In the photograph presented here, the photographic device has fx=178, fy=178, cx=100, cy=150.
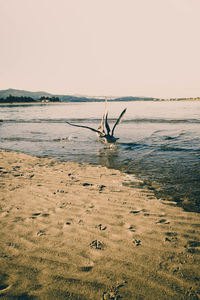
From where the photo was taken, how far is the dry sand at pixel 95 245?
2.14 meters

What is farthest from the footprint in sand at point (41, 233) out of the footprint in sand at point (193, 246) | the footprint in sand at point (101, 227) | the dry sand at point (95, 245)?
the footprint in sand at point (193, 246)

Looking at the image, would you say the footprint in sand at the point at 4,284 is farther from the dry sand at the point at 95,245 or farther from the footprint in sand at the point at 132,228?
the footprint in sand at the point at 132,228

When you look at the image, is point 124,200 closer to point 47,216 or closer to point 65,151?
point 47,216

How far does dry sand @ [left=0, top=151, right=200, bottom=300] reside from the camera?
7.02 ft

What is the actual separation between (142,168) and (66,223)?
13.7 feet

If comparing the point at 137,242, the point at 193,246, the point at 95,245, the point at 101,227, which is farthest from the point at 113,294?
the point at 193,246

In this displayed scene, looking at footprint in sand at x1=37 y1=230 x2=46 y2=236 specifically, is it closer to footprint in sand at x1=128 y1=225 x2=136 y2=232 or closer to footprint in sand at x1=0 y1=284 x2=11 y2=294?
footprint in sand at x1=0 y1=284 x2=11 y2=294

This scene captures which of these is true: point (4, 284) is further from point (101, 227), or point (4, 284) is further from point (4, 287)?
point (101, 227)

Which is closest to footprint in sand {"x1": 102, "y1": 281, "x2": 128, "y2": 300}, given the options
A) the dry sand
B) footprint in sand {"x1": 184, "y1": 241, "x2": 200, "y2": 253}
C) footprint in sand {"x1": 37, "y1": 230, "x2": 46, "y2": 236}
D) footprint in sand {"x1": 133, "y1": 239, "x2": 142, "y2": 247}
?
the dry sand

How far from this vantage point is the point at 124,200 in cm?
432

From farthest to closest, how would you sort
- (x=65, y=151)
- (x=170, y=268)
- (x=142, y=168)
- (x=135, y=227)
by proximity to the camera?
(x=65, y=151)
(x=142, y=168)
(x=135, y=227)
(x=170, y=268)

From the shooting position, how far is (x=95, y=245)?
9.32ft

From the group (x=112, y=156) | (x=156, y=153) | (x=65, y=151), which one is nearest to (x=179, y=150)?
(x=156, y=153)

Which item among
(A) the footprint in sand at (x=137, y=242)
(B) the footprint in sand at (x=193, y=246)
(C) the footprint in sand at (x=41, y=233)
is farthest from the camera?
(C) the footprint in sand at (x=41, y=233)
